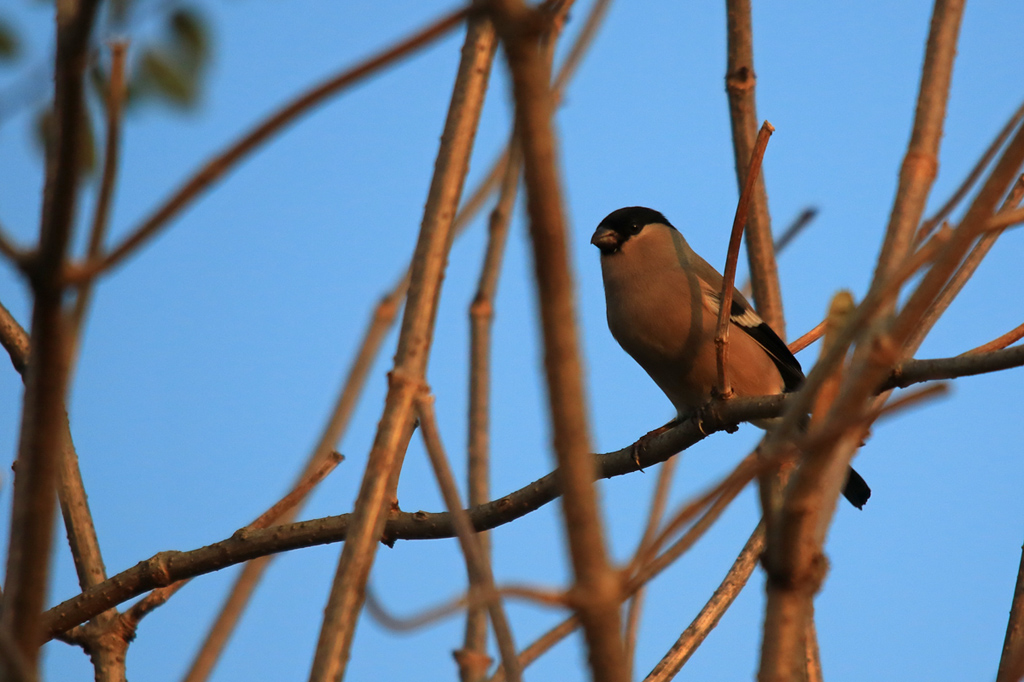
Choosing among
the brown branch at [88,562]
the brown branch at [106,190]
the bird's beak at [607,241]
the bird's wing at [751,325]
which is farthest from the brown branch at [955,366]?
the bird's beak at [607,241]

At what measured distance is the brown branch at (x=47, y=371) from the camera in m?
1.03

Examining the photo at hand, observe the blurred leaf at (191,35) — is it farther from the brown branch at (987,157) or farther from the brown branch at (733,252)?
the brown branch at (987,157)

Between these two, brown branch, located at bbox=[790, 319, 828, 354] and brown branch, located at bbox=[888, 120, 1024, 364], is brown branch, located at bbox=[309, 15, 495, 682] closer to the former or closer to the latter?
brown branch, located at bbox=[888, 120, 1024, 364]

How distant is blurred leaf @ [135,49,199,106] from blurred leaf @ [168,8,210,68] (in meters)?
0.04

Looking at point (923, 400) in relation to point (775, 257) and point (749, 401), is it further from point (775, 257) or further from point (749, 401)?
point (775, 257)

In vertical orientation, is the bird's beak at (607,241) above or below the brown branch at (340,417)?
above

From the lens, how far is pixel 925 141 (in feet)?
6.22

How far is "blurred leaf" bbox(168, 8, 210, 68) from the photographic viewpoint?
2.47 metres

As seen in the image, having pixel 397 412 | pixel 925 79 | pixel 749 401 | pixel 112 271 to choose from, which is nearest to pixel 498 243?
pixel 749 401

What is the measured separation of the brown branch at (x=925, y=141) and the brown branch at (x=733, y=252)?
0.32 m

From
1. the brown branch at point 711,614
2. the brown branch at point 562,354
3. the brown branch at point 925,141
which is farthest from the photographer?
the brown branch at point 711,614

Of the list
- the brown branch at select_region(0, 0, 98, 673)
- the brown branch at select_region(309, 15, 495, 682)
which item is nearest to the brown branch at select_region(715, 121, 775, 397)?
the brown branch at select_region(309, 15, 495, 682)

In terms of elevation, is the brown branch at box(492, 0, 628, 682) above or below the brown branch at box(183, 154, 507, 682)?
below

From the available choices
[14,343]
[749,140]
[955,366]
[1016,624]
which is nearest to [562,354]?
[955,366]
